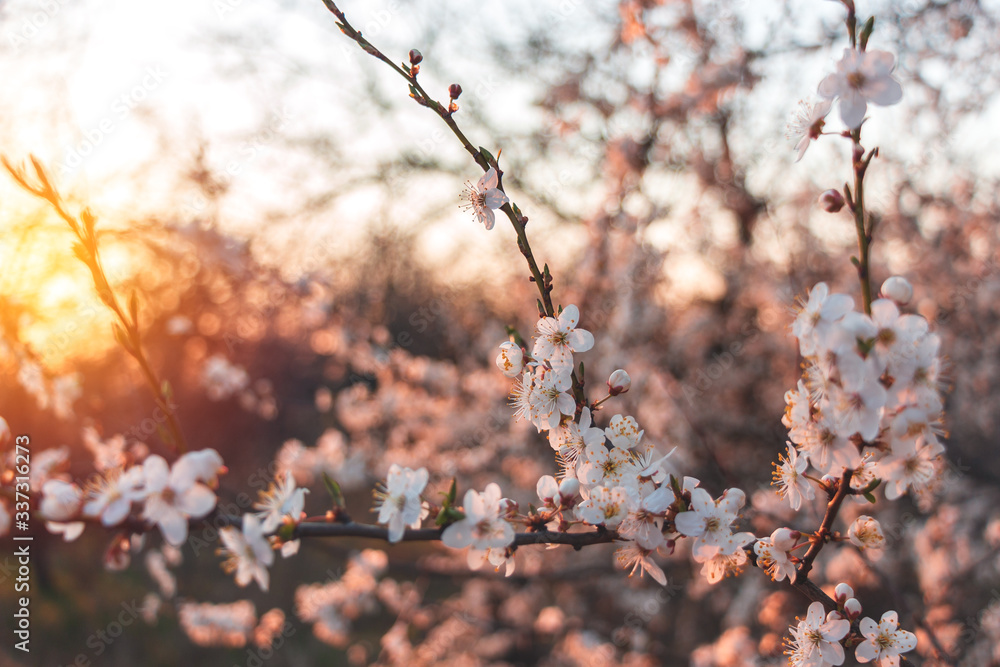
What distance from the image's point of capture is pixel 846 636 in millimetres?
1128

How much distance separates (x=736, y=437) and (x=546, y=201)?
2868 mm

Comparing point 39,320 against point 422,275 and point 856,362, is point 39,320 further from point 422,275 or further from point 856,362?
point 422,275

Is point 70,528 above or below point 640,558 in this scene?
below

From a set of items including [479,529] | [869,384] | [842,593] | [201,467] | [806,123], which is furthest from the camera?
[806,123]

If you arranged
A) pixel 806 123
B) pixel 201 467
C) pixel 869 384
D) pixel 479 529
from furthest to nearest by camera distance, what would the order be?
1. pixel 806 123
2. pixel 479 529
3. pixel 201 467
4. pixel 869 384

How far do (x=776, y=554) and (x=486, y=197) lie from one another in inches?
34.1

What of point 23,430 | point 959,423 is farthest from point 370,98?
point 959,423

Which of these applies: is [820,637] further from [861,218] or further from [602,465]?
[861,218]

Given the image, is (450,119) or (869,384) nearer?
(869,384)

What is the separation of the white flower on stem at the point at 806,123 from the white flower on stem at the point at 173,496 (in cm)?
113

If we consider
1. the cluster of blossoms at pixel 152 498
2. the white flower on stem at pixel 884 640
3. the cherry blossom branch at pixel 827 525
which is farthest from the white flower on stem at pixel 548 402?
the white flower on stem at pixel 884 640

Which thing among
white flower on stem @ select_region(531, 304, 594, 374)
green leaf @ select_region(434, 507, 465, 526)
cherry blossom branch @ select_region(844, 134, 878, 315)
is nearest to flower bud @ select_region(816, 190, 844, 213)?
cherry blossom branch @ select_region(844, 134, 878, 315)

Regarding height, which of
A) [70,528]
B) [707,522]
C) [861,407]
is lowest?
[70,528]

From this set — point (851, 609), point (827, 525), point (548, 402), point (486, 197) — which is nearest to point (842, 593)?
point (851, 609)
